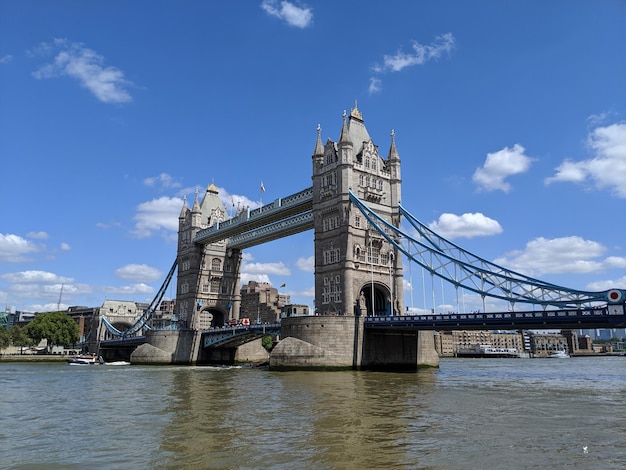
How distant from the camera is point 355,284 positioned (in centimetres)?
6241

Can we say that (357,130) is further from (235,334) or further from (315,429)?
(315,429)

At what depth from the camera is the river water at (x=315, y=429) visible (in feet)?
50.5

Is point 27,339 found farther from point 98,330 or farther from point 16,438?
point 16,438

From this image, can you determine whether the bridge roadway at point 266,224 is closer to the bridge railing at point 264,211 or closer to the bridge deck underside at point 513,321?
the bridge railing at point 264,211

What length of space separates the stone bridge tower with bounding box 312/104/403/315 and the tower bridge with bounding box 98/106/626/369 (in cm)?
12

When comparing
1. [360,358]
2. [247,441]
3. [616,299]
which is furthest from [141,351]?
[247,441]

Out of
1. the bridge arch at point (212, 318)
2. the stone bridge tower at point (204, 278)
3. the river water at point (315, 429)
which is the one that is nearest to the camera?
the river water at point (315, 429)

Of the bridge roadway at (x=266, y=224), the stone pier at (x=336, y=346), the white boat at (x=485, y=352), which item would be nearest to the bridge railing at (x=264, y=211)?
the bridge roadway at (x=266, y=224)

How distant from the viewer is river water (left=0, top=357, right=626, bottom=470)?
607 inches

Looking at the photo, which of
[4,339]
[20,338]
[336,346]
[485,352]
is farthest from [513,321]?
[485,352]

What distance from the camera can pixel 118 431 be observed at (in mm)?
20406

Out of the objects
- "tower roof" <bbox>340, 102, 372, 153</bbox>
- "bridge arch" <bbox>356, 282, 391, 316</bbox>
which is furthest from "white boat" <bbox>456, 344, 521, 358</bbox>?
"tower roof" <bbox>340, 102, 372, 153</bbox>

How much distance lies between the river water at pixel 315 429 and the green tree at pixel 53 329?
302 feet

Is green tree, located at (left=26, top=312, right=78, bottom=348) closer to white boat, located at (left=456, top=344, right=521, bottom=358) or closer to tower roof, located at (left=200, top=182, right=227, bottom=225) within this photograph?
tower roof, located at (left=200, top=182, right=227, bottom=225)
